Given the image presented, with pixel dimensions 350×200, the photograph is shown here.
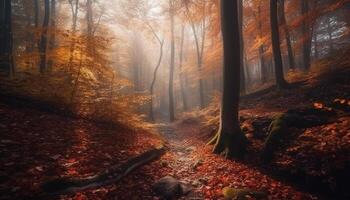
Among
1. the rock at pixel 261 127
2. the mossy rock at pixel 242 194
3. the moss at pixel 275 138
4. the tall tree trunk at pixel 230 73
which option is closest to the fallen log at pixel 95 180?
the mossy rock at pixel 242 194

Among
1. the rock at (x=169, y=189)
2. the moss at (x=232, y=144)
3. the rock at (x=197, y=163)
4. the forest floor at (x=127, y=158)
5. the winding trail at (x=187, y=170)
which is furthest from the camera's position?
the moss at (x=232, y=144)

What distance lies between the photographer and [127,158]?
734cm

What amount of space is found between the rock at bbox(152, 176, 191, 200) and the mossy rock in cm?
110

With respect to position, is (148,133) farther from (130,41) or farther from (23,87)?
(130,41)

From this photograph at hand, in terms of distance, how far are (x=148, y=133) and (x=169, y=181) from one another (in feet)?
19.1

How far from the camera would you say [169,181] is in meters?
6.41

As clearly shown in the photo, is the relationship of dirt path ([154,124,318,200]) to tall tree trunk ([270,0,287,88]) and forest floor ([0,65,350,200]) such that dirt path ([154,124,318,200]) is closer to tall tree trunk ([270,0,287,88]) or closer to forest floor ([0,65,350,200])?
forest floor ([0,65,350,200])

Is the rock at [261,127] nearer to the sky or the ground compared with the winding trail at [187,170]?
nearer to the sky

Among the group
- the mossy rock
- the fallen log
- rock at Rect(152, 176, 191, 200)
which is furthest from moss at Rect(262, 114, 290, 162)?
the fallen log

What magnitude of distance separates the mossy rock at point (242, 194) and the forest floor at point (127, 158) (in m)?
0.27

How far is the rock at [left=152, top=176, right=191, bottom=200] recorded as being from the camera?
6016mm

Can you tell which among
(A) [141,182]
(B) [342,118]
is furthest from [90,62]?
(B) [342,118]

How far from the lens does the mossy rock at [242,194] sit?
568cm

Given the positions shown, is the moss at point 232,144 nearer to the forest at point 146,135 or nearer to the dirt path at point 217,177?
the forest at point 146,135
